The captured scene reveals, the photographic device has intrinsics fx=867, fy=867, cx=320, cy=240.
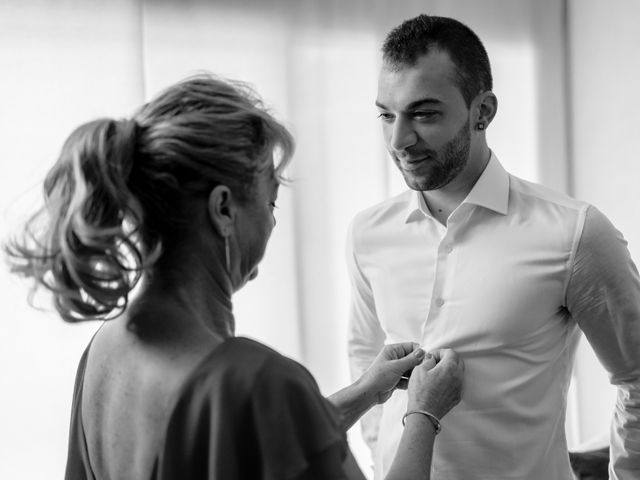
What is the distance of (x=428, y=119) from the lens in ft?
5.65

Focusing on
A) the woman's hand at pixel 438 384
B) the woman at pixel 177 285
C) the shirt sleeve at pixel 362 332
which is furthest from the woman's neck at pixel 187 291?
the shirt sleeve at pixel 362 332

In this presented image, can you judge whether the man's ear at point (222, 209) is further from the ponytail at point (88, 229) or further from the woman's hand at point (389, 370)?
the woman's hand at point (389, 370)

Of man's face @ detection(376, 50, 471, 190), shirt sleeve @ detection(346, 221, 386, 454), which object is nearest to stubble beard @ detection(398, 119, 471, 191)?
man's face @ detection(376, 50, 471, 190)

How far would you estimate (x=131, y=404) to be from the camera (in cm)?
101

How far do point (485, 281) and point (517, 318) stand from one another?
0.32 ft

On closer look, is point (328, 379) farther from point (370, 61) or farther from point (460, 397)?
point (460, 397)

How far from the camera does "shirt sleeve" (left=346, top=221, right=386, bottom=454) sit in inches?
75.9

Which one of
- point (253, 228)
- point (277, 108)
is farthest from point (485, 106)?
point (277, 108)

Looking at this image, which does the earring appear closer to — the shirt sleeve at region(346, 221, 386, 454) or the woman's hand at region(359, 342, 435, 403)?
the woman's hand at region(359, 342, 435, 403)

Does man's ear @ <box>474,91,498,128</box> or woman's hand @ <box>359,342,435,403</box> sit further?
man's ear @ <box>474,91,498,128</box>

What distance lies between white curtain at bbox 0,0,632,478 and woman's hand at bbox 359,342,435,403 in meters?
1.62

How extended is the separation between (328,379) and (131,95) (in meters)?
1.34

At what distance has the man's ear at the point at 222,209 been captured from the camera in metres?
1.03

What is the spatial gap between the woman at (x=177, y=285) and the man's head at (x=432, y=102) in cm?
66
